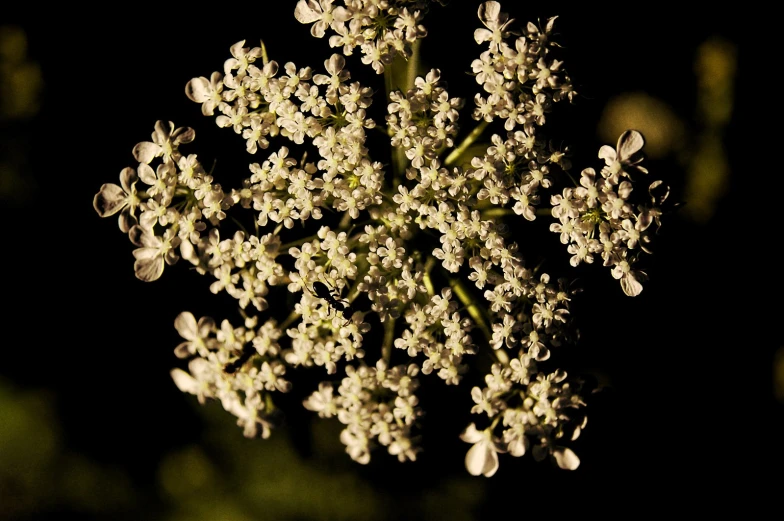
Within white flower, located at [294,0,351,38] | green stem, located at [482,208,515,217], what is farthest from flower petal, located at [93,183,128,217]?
green stem, located at [482,208,515,217]

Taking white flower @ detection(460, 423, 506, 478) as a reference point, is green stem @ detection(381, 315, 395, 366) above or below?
above

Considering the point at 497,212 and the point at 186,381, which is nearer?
the point at 497,212

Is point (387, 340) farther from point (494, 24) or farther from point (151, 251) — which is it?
point (494, 24)

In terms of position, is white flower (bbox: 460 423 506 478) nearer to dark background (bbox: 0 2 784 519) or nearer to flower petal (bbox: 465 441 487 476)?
flower petal (bbox: 465 441 487 476)

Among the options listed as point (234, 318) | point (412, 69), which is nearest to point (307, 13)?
point (412, 69)

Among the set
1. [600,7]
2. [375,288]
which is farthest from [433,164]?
[600,7]

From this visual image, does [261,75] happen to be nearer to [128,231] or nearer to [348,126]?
[348,126]
